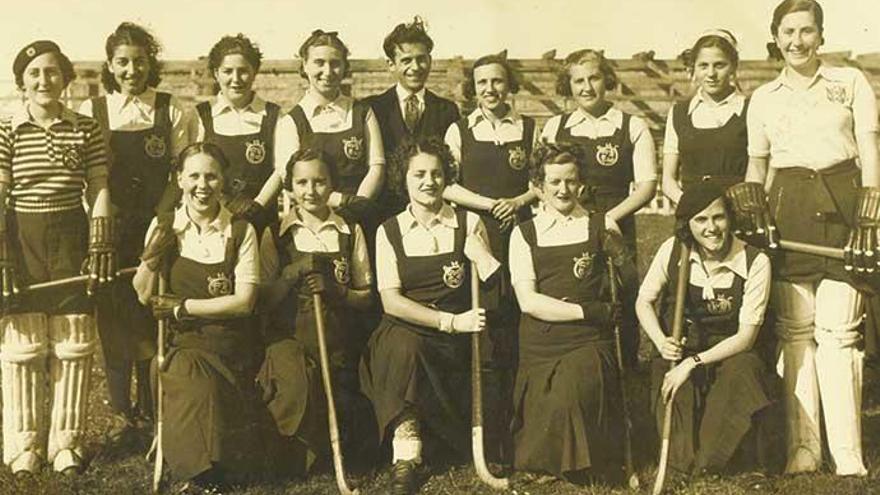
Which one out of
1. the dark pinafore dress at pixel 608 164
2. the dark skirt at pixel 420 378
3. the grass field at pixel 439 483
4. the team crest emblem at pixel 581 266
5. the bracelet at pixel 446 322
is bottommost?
the grass field at pixel 439 483

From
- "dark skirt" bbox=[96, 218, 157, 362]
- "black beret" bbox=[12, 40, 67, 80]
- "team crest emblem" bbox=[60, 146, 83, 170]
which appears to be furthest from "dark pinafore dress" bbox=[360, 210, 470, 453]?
"black beret" bbox=[12, 40, 67, 80]

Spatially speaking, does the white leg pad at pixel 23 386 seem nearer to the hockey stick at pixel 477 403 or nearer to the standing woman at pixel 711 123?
the hockey stick at pixel 477 403

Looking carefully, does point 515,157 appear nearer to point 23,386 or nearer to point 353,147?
point 353,147

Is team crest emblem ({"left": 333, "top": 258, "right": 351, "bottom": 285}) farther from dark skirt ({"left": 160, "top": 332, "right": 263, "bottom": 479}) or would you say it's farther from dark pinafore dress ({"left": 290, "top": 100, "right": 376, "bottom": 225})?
dark skirt ({"left": 160, "top": 332, "right": 263, "bottom": 479})

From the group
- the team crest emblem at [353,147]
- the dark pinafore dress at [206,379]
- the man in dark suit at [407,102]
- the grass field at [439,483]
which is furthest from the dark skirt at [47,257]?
the man in dark suit at [407,102]

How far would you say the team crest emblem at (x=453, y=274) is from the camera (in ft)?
16.3

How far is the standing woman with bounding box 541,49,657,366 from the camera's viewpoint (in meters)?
5.43

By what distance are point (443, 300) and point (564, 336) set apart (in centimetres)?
61

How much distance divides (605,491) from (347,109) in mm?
2391

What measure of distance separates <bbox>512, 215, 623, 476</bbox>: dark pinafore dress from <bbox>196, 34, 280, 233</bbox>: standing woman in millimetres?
1488

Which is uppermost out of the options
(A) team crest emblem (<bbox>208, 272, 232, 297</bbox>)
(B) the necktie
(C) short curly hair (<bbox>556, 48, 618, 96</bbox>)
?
(C) short curly hair (<bbox>556, 48, 618, 96</bbox>)

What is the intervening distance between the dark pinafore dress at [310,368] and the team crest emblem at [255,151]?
572 mm

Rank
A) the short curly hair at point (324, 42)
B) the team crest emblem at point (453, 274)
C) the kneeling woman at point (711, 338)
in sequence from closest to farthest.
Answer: the kneeling woman at point (711, 338) < the team crest emblem at point (453, 274) < the short curly hair at point (324, 42)

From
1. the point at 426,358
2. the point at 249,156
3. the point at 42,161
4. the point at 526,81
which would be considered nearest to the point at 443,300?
the point at 426,358
